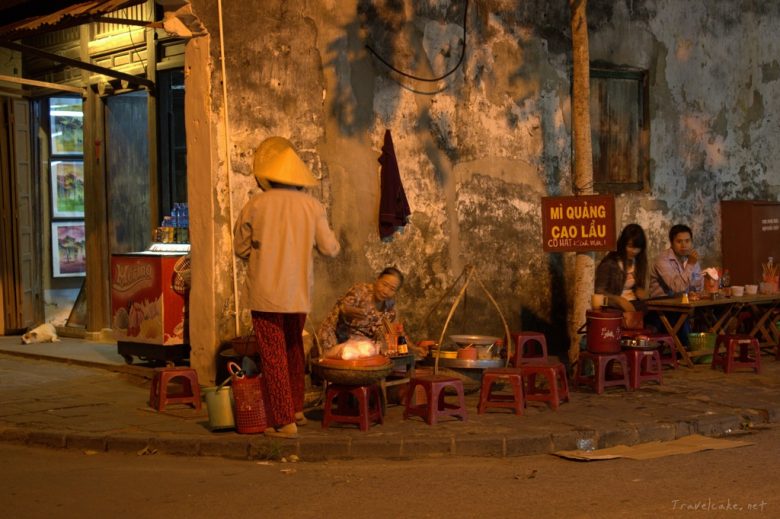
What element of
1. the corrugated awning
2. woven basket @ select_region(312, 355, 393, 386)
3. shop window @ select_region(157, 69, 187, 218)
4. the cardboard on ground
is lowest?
the cardboard on ground

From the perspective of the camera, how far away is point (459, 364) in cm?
957

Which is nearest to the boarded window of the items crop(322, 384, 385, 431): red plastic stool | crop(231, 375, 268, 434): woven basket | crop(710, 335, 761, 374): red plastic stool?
crop(710, 335, 761, 374): red plastic stool

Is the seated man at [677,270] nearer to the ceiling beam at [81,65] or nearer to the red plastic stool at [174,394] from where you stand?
the red plastic stool at [174,394]

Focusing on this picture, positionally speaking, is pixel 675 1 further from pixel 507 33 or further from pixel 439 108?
pixel 439 108

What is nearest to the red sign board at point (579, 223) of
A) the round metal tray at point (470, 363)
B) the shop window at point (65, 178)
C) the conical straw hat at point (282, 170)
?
the round metal tray at point (470, 363)

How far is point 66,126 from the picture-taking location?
14773 millimetres

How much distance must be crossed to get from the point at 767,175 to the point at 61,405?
10.0 meters

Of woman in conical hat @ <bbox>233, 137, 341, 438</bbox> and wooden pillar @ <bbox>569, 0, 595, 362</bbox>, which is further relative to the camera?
wooden pillar @ <bbox>569, 0, 595, 362</bbox>

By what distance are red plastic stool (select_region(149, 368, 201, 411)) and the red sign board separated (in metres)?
3.62

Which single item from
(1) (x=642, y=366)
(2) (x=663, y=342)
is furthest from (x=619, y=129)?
(1) (x=642, y=366)

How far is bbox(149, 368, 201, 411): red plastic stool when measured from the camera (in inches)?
363

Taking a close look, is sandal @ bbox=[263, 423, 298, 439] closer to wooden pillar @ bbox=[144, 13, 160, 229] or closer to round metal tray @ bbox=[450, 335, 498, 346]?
round metal tray @ bbox=[450, 335, 498, 346]

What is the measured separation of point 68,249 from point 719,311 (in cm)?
847

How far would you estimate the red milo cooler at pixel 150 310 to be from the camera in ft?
35.9
